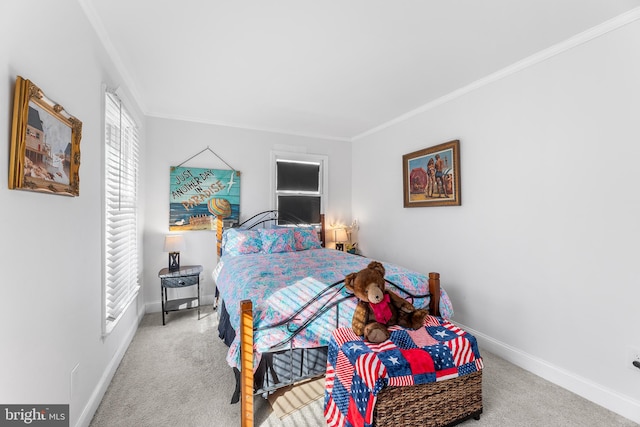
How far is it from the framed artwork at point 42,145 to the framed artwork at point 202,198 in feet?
7.50

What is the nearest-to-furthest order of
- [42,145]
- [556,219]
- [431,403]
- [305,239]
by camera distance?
[42,145] → [431,403] → [556,219] → [305,239]

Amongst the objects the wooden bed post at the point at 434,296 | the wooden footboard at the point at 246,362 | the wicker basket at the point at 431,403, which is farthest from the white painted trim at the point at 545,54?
the wooden footboard at the point at 246,362

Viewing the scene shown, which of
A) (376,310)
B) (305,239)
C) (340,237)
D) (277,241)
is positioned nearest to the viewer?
(376,310)

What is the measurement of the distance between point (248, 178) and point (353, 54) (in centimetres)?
243

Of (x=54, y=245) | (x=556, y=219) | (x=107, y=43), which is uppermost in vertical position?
(x=107, y=43)

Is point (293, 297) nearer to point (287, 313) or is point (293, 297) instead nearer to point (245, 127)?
point (287, 313)

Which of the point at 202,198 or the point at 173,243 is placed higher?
the point at 202,198

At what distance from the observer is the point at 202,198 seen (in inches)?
156

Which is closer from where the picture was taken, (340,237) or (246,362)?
(246,362)

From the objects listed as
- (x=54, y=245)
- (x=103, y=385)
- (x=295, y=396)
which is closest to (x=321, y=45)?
(x=54, y=245)

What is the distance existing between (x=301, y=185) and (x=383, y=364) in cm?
338

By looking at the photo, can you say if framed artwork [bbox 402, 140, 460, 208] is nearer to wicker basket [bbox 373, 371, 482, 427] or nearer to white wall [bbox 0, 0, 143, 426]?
wicker basket [bbox 373, 371, 482, 427]

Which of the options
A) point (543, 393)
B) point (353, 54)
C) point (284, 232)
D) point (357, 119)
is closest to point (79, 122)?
point (353, 54)

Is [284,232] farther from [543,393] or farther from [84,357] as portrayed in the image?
[543,393]
